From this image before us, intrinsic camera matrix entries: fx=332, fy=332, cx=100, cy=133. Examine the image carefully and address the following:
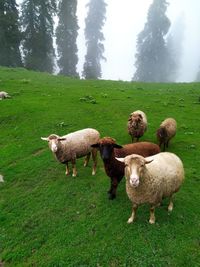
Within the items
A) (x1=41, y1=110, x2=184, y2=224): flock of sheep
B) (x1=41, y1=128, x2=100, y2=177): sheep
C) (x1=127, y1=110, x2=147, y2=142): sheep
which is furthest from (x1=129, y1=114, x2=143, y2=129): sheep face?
(x1=41, y1=128, x2=100, y2=177): sheep

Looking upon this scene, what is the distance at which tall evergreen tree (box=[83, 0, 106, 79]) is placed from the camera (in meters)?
67.4

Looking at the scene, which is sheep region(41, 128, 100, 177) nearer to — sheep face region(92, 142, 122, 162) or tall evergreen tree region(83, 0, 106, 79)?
sheep face region(92, 142, 122, 162)

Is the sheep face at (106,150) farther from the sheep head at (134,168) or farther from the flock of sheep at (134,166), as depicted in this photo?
the sheep head at (134,168)

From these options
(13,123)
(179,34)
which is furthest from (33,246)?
(179,34)

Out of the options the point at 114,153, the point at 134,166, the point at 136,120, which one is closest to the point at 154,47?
the point at 136,120

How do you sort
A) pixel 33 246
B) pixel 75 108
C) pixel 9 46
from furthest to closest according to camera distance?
pixel 9 46
pixel 75 108
pixel 33 246

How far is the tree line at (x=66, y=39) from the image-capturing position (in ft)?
177

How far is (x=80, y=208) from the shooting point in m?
11.8

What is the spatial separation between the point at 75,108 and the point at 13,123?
183 inches

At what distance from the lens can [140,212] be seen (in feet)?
35.8

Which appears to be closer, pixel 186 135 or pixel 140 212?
pixel 140 212

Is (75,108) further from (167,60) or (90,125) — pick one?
(167,60)

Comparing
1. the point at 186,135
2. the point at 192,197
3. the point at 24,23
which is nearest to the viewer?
the point at 192,197

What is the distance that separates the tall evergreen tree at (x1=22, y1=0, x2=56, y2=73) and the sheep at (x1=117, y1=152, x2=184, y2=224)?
165ft
